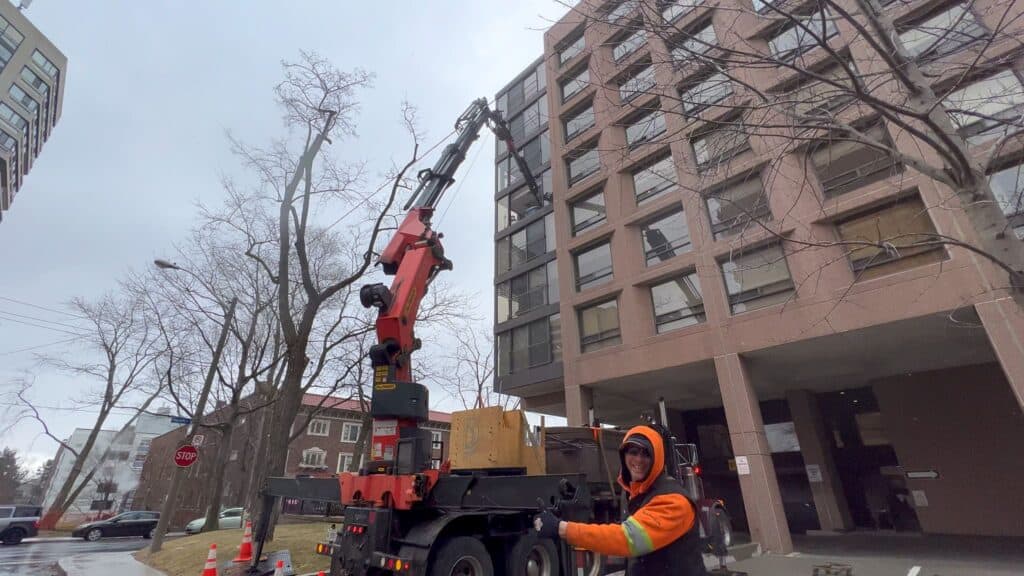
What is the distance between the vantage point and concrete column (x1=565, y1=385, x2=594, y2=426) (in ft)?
56.6

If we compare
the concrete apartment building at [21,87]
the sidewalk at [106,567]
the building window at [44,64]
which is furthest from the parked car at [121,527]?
the building window at [44,64]

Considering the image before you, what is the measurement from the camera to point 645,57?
19.2ft

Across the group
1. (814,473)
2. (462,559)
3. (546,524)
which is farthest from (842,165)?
(546,524)

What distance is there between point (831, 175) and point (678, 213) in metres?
4.71

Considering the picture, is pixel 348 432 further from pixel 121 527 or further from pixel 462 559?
pixel 462 559

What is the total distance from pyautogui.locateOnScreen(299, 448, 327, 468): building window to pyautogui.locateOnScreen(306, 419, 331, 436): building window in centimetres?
149

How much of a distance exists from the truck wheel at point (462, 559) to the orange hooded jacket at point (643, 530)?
377 centimetres

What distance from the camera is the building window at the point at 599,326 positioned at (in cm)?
1764

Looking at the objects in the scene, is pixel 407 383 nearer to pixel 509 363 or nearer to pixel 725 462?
pixel 509 363

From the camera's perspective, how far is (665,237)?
1703 cm

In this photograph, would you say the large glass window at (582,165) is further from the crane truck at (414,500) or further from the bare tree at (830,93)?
the crane truck at (414,500)

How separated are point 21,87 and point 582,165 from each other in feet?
188

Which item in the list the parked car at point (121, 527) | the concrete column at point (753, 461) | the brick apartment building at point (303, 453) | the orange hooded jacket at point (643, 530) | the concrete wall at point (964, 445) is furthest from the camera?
the brick apartment building at point (303, 453)

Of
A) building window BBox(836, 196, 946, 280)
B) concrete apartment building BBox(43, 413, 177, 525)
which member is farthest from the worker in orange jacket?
concrete apartment building BBox(43, 413, 177, 525)
